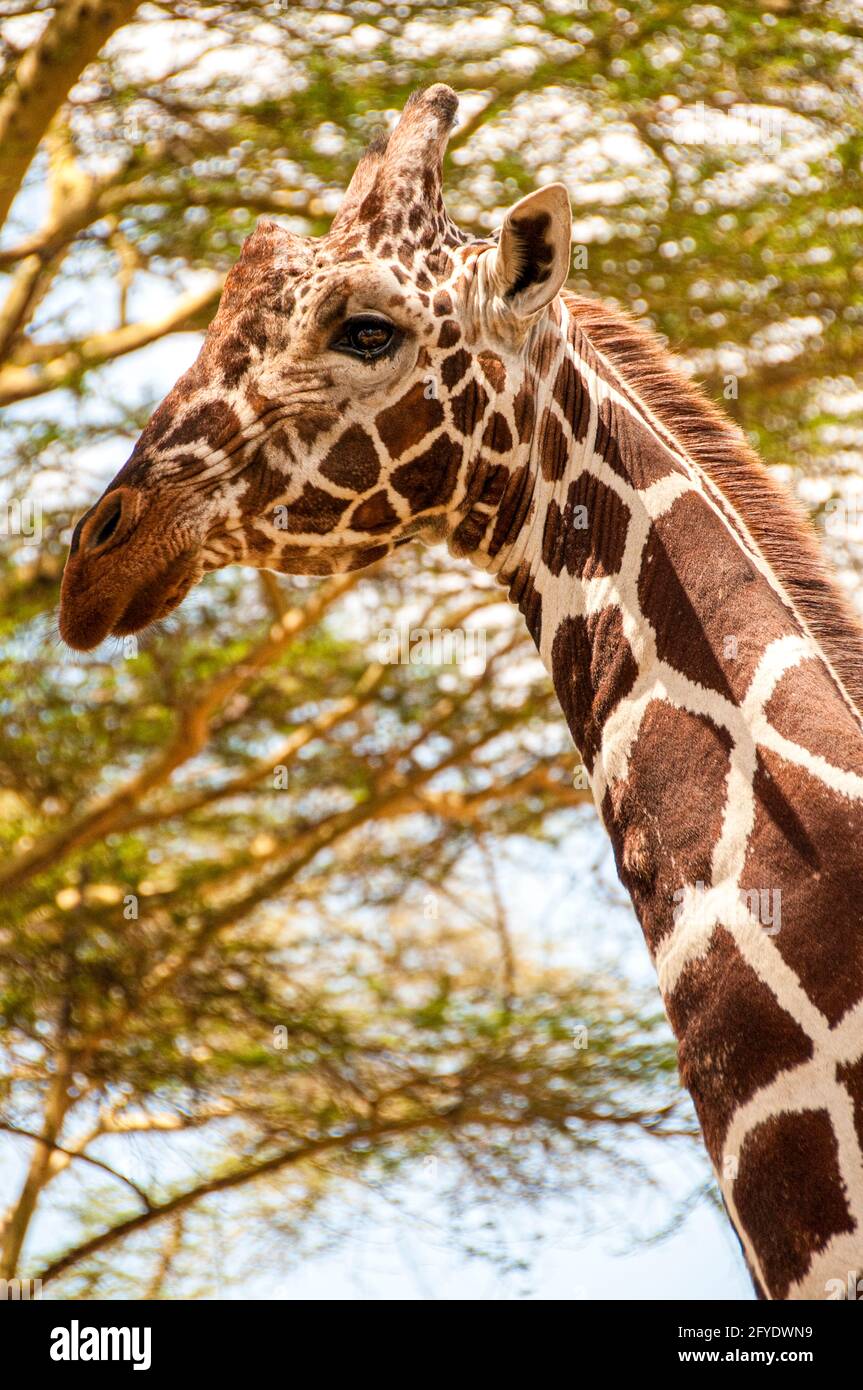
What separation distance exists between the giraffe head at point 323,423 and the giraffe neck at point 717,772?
14cm

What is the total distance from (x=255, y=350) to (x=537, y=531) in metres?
0.80

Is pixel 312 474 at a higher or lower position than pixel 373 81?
lower

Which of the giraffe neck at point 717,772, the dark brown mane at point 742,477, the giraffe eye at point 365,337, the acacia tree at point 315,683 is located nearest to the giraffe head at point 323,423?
the giraffe eye at point 365,337

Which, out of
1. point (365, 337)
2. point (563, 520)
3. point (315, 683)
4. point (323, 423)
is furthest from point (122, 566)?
point (315, 683)

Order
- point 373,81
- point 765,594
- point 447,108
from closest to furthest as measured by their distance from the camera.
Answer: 1. point 765,594
2. point 447,108
3. point 373,81

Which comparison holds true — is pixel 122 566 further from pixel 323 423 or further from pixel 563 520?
pixel 563 520

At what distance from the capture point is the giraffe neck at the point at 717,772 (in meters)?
3.01

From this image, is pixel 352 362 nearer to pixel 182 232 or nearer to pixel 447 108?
pixel 447 108

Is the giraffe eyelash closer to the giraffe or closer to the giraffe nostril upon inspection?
the giraffe

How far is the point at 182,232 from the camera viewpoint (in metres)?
10.0

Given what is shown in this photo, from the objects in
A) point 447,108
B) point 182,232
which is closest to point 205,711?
point 182,232

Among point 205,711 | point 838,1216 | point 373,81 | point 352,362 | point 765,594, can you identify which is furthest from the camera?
point 205,711

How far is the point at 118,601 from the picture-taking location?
3.74 m

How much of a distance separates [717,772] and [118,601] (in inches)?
57.7
